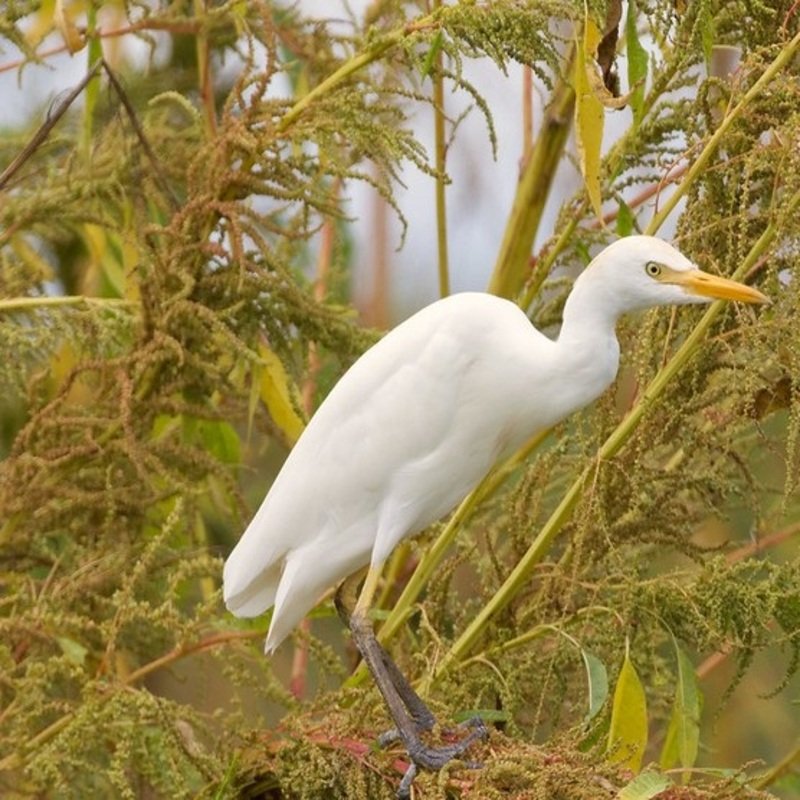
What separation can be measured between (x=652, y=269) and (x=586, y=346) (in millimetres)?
74

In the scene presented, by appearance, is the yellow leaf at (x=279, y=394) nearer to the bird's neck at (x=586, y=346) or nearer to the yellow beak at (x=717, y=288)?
the bird's neck at (x=586, y=346)

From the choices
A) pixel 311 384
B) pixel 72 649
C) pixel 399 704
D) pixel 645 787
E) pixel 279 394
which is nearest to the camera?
pixel 645 787

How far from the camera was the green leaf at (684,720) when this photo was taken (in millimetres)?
1212

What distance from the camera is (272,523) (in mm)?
1229

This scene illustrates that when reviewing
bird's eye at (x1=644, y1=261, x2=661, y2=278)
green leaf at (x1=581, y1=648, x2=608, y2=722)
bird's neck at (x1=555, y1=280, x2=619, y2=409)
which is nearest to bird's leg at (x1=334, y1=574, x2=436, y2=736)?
green leaf at (x1=581, y1=648, x2=608, y2=722)

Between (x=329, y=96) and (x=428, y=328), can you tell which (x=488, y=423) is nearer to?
(x=428, y=328)

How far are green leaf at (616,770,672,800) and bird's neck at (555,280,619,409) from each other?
1.03 feet

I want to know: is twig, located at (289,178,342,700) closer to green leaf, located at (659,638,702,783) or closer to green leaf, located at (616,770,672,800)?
green leaf, located at (659,638,702,783)

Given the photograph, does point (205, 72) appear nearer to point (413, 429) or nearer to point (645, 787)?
point (413, 429)

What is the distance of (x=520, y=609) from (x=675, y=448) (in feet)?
0.56

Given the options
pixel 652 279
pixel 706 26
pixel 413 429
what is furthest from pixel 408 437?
pixel 706 26

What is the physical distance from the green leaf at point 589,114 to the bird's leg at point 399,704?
31 centimetres

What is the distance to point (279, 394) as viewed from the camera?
4.80 ft

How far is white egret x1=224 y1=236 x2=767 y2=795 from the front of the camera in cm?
115
